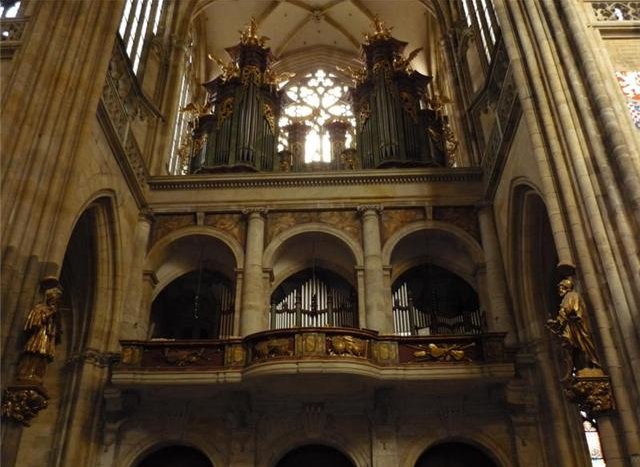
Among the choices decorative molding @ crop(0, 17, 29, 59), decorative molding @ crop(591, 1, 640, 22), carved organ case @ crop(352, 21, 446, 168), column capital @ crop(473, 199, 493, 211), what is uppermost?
carved organ case @ crop(352, 21, 446, 168)

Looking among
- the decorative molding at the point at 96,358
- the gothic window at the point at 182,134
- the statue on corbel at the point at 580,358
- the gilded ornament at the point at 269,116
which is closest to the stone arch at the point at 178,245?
the decorative molding at the point at 96,358

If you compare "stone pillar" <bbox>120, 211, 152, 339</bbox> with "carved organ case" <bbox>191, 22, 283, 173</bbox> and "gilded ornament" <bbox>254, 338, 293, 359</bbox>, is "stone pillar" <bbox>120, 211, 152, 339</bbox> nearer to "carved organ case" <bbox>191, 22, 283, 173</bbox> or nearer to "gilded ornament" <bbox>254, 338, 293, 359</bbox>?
"carved organ case" <bbox>191, 22, 283, 173</bbox>

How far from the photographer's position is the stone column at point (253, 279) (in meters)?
12.8

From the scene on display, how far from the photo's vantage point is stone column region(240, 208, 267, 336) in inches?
502

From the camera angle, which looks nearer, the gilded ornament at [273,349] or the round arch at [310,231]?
the gilded ornament at [273,349]

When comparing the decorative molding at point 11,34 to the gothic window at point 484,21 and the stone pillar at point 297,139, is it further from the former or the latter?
the gothic window at point 484,21

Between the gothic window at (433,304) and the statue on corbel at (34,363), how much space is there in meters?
7.99

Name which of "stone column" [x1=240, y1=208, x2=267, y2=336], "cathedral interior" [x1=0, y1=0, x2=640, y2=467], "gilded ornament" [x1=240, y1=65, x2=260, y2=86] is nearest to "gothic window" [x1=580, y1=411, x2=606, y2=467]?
"cathedral interior" [x1=0, y1=0, x2=640, y2=467]

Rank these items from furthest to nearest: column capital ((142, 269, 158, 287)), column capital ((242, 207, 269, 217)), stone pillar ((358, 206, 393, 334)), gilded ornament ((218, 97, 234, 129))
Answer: gilded ornament ((218, 97, 234, 129)) < column capital ((242, 207, 269, 217)) < column capital ((142, 269, 158, 287)) < stone pillar ((358, 206, 393, 334))

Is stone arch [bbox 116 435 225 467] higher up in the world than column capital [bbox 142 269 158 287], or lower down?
lower down

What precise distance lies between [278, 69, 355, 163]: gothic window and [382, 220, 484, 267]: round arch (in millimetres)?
5929

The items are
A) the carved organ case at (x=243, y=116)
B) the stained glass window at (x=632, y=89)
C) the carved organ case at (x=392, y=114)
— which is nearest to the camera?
the stained glass window at (x=632, y=89)

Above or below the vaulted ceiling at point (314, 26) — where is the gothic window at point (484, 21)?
below

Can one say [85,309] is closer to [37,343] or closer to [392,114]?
[37,343]
